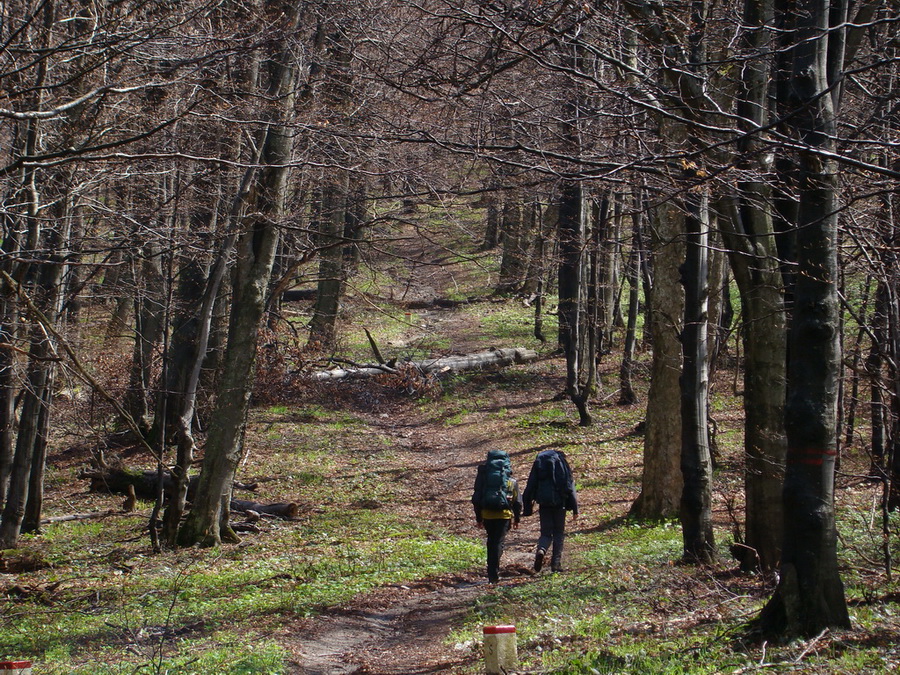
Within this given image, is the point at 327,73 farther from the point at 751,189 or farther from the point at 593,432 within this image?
the point at 593,432

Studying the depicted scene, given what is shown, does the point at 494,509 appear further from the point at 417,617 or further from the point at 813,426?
the point at 813,426

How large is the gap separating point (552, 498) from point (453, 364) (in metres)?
18.7

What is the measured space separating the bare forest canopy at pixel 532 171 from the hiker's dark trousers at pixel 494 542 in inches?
89.3

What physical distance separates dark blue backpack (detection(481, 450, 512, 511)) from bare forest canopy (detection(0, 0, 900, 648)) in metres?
2.22

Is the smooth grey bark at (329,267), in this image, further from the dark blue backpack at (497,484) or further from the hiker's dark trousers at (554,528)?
the hiker's dark trousers at (554,528)

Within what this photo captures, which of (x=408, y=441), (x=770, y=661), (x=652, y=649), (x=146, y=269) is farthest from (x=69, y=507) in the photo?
(x=770, y=661)

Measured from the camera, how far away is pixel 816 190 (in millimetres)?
6121

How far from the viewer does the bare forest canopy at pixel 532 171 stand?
20.7ft

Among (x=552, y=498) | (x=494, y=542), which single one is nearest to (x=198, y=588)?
(x=494, y=542)

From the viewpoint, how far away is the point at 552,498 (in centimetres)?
1112

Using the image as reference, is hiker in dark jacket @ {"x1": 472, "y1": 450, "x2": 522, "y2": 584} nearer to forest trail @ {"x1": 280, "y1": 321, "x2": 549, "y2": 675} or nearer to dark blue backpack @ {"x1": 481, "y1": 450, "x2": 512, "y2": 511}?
dark blue backpack @ {"x1": 481, "y1": 450, "x2": 512, "y2": 511}

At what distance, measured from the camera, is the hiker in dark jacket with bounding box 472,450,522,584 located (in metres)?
10.9

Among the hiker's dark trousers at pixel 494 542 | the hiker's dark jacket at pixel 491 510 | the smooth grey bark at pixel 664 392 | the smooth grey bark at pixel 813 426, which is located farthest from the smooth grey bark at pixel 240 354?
the smooth grey bark at pixel 813 426

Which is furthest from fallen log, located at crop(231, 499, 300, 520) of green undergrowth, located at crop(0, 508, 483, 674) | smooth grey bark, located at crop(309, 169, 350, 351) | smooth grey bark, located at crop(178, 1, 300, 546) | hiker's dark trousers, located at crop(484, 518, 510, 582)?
hiker's dark trousers, located at crop(484, 518, 510, 582)
